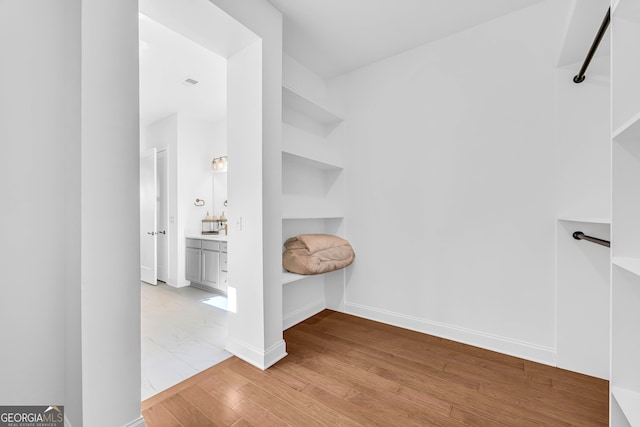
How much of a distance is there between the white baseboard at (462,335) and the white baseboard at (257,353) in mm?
1030

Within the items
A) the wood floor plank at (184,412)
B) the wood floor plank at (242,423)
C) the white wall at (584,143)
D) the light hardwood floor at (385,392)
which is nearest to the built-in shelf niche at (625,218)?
the light hardwood floor at (385,392)

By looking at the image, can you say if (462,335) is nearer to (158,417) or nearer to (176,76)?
(158,417)

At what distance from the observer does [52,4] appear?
50.6 inches

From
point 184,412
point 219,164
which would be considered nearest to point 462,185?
point 184,412

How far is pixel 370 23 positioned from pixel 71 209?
7.76 feet

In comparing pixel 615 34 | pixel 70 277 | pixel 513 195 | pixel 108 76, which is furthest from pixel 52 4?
pixel 513 195

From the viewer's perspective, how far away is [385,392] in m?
1.65

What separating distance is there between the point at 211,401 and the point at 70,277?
3.28ft

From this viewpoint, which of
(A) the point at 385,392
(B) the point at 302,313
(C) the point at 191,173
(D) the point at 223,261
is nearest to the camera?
(A) the point at 385,392

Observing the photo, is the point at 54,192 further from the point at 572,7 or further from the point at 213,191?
the point at 213,191

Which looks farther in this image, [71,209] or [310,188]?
[310,188]

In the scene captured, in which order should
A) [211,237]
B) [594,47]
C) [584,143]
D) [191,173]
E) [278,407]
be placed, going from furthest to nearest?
1. [191,173]
2. [211,237]
3. [584,143]
4. [278,407]
5. [594,47]

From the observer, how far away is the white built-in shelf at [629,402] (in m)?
0.82

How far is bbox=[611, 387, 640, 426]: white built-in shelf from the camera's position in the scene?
823 millimetres
